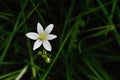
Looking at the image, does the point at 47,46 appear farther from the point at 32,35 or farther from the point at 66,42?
the point at 66,42

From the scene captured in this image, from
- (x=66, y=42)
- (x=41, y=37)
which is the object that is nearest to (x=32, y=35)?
(x=41, y=37)

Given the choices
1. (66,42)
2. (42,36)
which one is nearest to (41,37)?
(42,36)

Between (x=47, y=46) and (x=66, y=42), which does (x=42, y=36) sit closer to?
(x=47, y=46)

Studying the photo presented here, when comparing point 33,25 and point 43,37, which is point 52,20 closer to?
point 33,25

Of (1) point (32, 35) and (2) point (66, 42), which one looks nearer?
(1) point (32, 35)

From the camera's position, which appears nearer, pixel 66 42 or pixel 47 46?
pixel 47 46

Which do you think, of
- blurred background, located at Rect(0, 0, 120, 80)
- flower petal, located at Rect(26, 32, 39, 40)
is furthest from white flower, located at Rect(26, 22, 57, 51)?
blurred background, located at Rect(0, 0, 120, 80)

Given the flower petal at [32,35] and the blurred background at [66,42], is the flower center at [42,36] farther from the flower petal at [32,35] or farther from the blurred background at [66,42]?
the blurred background at [66,42]

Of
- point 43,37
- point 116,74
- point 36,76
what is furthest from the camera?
point 116,74

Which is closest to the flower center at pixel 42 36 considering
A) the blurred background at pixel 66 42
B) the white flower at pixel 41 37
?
the white flower at pixel 41 37

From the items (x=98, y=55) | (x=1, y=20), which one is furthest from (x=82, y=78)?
(x=1, y=20)
